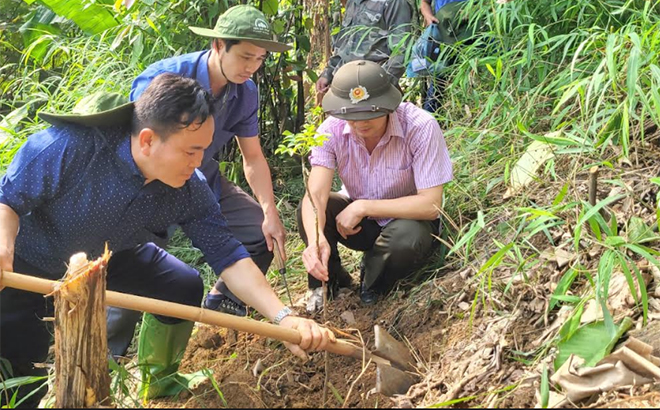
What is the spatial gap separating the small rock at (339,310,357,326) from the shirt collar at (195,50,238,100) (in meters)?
1.20

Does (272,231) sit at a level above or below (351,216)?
below

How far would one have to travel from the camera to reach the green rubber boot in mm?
3096

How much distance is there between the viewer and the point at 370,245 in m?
3.91

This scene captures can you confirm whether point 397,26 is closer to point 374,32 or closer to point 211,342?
point 374,32

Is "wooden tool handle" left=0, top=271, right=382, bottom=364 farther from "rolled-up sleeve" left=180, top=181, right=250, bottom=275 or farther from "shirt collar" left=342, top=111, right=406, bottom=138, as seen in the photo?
"shirt collar" left=342, top=111, right=406, bottom=138

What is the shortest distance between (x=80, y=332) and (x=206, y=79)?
68.9 inches

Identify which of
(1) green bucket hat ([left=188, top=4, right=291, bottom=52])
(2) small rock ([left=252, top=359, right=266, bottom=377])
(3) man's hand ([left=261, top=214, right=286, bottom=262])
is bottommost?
(2) small rock ([left=252, top=359, right=266, bottom=377])

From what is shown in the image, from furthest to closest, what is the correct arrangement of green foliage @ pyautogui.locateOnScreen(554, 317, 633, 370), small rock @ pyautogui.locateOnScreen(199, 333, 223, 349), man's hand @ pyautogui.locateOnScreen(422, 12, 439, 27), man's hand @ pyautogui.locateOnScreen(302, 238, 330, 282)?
man's hand @ pyautogui.locateOnScreen(422, 12, 439, 27), small rock @ pyautogui.locateOnScreen(199, 333, 223, 349), man's hand @ pyautogui.locateOnScreen(302, 238, 330, 282), green foliage @ pyautogui.locateOnScreen(554, 317, 633, 370)

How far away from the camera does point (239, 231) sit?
402 centimetres

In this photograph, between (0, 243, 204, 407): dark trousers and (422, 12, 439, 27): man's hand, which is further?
(422, 12, 439, 27): man's hand

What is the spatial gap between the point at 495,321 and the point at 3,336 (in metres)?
1.91

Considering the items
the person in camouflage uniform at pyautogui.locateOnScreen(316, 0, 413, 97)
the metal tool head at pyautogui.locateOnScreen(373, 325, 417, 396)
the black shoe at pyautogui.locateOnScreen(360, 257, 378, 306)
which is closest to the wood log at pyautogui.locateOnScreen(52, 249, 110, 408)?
the metal tool head at pyautogui.locateOnScreen(373, 325, 417, 396)

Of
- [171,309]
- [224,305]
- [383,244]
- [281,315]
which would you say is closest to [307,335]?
[281,315]

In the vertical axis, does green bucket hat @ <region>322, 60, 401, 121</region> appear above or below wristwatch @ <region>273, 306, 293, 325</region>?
above
